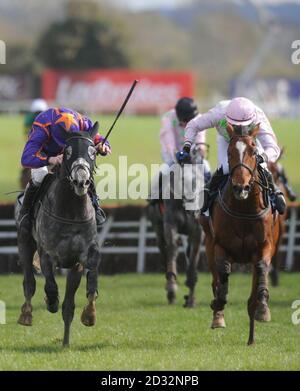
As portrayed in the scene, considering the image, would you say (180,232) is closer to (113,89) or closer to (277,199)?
(277,199)

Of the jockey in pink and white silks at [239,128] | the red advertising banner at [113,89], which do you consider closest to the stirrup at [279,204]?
the jockey in pink and white silks at [239,128]

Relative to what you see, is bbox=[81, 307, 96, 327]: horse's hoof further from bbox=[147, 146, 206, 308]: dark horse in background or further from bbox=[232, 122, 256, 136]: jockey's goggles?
bbox=[147, 146, 206, 308]: dark horse in background

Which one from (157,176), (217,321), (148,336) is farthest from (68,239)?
(157,176)

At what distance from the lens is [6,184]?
2627cm

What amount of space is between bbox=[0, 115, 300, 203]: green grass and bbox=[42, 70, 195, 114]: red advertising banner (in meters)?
6.76

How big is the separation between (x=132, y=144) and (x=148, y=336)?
25.7 metres

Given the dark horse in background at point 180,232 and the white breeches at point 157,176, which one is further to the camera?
the white breeches at point 157,176

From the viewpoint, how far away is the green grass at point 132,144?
A: 30.4 meters

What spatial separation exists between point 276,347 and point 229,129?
6.00 feet

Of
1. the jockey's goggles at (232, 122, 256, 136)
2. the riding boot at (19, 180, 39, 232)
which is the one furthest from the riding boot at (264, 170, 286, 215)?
the riding boot at (19, 180, 39, 232)

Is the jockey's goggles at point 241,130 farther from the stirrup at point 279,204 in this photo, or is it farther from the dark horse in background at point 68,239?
the dark horse in background at point 68,239

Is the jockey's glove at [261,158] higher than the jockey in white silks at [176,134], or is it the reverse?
the jockey in white silks at [176,134]

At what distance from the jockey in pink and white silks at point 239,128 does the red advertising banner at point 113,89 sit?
38524 millimetres

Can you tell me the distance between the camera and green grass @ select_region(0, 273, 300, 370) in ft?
24.3
